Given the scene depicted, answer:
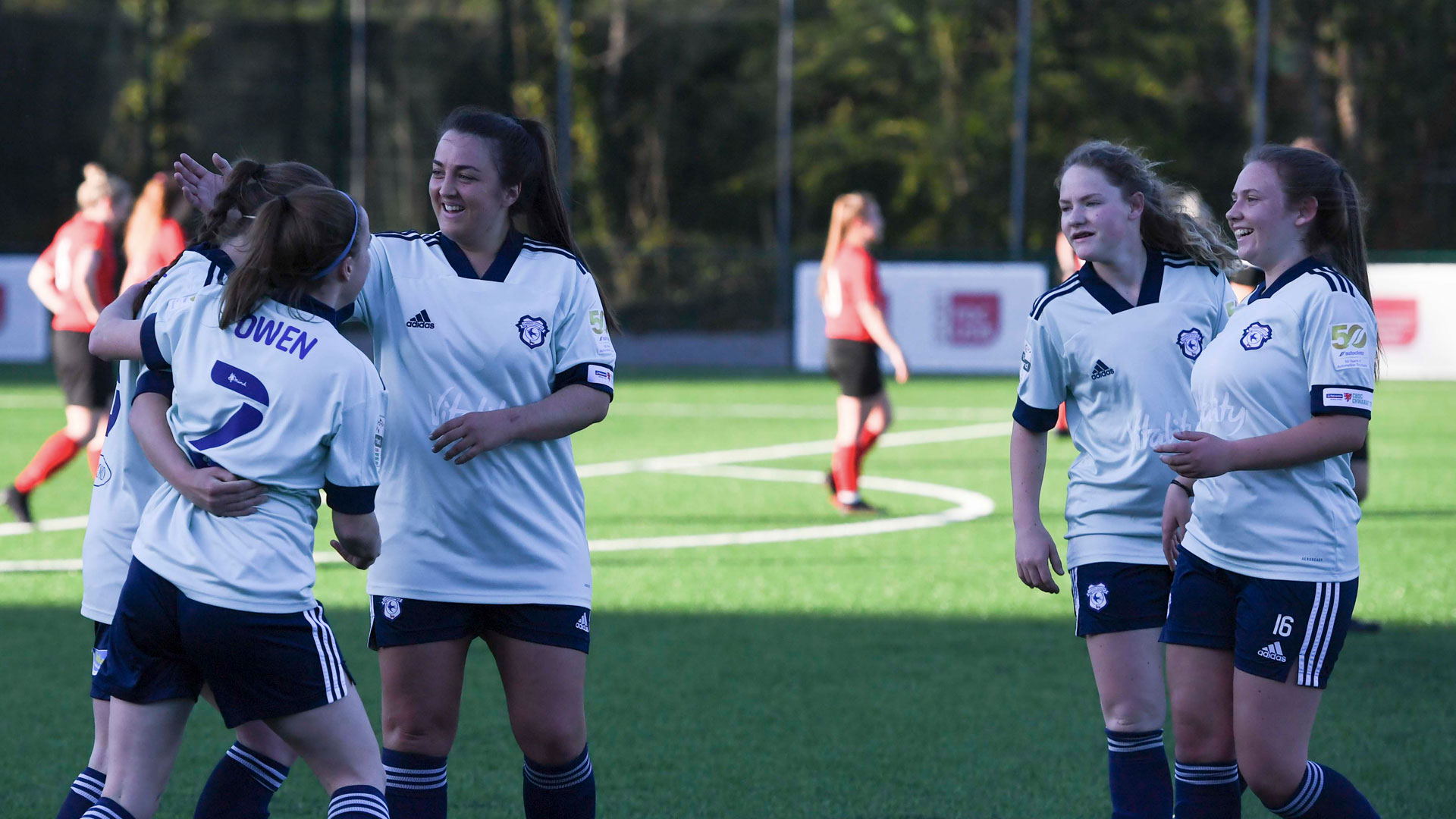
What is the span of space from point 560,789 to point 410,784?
0.33 m

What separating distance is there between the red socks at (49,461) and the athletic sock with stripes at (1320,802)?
25.2ft

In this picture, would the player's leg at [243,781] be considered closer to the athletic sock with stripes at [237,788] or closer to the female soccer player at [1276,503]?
the athletic sock with stripes at [237,788]

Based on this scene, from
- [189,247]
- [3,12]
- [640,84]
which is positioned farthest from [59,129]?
[189,247]

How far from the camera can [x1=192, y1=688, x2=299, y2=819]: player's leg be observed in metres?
3.51

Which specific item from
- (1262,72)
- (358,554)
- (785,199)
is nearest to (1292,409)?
(358,554)

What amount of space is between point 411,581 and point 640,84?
37.9 m

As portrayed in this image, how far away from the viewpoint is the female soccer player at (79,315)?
9281 millimetres

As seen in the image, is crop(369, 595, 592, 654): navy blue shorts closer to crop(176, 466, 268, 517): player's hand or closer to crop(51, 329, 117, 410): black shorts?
crop(176, 466, 268, 517): player's hand

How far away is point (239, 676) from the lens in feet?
9.82

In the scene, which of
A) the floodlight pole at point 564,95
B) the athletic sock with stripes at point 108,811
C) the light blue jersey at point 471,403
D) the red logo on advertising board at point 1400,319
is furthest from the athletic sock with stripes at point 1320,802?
the floodlight pole at point 564,95

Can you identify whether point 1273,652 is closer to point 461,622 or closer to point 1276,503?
point 1276,503

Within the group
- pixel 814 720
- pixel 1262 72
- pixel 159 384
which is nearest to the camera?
pixel 159 384

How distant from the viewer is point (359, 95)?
34875 mm

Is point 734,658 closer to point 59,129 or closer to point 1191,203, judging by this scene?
point 1191,203
